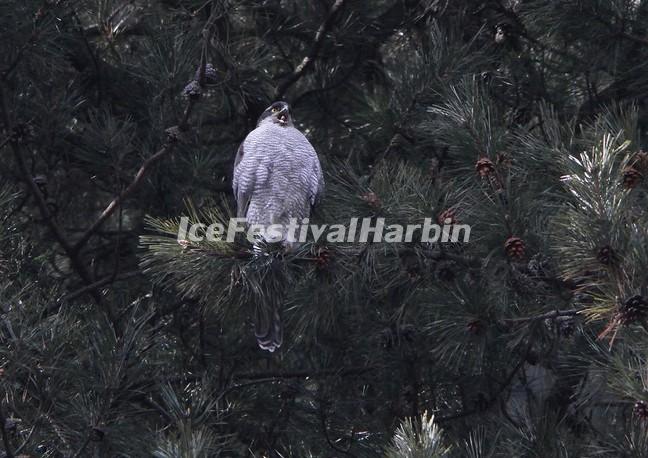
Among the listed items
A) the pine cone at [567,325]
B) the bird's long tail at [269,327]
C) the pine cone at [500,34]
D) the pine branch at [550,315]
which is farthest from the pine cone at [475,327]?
the pine cone at [500,34]

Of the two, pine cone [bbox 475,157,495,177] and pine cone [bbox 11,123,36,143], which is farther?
pine cone [bbox 11,123,36,143]

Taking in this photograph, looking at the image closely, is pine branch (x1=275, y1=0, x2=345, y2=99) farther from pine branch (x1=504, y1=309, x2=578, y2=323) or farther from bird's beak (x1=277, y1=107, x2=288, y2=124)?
pine branch (x1=504, y1=309, x2=578, y2=323)

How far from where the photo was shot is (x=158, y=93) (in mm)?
4215

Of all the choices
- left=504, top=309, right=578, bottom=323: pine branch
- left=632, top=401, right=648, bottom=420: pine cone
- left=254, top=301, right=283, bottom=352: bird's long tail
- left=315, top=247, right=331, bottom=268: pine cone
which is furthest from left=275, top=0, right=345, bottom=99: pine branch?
left=632, top=401, right=648, bottom=420: pine cone

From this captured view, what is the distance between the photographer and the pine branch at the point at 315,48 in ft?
15.0

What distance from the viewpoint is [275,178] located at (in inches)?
168

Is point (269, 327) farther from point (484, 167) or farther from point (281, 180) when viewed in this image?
point (484, 167)

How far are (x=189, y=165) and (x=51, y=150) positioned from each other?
2.04ft

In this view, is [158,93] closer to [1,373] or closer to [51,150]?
[51,150]

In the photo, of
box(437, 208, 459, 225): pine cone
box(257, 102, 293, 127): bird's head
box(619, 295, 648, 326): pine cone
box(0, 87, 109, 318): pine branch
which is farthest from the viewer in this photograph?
box(257, 102, 293, 127): bird's head

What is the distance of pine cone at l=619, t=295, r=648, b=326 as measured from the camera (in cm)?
238

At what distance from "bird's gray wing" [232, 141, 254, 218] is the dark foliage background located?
151mm

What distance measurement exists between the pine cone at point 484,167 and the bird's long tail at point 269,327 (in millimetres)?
837

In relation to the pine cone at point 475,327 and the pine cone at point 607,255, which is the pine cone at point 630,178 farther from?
the pine cone at point 475,327
